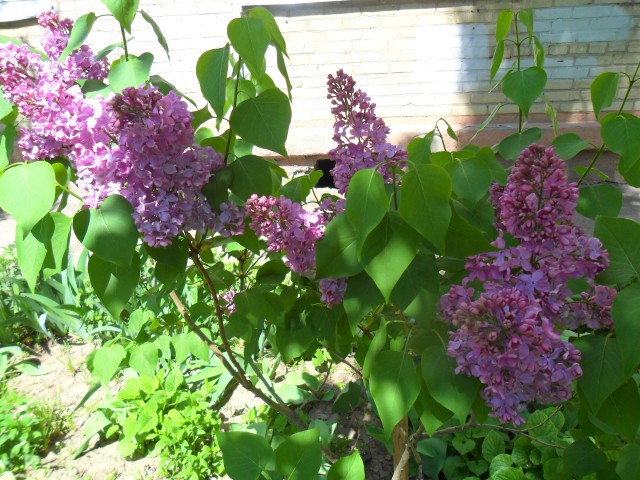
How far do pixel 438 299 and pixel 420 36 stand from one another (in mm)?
3779

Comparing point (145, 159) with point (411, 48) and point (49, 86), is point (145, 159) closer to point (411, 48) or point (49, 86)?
point (49, 86)

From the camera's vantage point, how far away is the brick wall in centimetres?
423

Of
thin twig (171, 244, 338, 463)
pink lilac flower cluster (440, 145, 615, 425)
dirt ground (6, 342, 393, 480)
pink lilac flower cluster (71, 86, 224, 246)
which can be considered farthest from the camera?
dirt ground (6, 342, 393, 480)

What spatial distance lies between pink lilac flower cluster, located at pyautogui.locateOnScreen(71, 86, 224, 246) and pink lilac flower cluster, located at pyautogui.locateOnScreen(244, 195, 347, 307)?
12 centimetres

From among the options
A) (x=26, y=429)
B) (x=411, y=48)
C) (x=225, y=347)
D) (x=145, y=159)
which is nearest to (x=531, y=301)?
(x=145, y=159)

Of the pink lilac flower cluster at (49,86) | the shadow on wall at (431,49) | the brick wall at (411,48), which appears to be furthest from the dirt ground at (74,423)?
the shadow on wall at (431,49)

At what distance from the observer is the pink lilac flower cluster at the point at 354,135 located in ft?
3.51

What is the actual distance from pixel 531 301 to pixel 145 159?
25.6 inches

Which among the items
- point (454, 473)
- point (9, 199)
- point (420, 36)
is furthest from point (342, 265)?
point (420, 36)

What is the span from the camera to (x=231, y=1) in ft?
14.1

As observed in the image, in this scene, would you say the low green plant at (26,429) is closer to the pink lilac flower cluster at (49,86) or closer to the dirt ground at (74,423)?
the dirt ground at (74,423)

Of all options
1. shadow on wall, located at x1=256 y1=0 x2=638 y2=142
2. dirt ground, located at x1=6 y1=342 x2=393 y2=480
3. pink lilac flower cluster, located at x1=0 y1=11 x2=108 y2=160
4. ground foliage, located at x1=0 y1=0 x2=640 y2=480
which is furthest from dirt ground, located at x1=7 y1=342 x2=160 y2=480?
shadow on wall, located at x1=256 y1=0 x2=638 y2=142

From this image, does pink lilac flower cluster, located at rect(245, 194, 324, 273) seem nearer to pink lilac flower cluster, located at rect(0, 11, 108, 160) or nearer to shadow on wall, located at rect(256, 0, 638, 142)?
pink lilac flower cluster, located at rect(0, 11, 108, 160)

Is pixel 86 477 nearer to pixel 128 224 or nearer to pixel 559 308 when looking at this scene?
pixel 128 224
